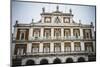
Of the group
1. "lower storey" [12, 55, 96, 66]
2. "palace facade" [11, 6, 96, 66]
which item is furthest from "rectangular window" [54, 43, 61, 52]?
"lower storey" [12, 55, 96, 66]

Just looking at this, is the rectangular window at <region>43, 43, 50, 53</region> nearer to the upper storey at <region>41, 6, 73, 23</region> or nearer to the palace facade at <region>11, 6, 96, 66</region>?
the palace facade at <region>11, 6, 96, 66</region>

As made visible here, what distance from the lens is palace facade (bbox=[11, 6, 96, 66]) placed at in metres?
2.21

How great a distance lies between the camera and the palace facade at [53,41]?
7.25 feet

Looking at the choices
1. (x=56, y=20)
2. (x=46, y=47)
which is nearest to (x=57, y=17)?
(x=56, y=20)

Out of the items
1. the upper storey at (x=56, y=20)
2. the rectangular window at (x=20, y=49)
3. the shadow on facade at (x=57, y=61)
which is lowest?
the shadow on facade at (x=57, y=61)

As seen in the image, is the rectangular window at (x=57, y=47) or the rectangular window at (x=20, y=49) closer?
the rectangular window at (x=20, y=49)

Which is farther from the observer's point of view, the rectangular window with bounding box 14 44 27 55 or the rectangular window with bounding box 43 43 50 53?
the rectangular window with bounding box 43 43 50 53

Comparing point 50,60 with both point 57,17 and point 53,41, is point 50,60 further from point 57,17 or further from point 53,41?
point 57,17

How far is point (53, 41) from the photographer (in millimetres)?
2346

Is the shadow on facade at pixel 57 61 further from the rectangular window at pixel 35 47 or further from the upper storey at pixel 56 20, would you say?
the upper storey at pixel 56 20

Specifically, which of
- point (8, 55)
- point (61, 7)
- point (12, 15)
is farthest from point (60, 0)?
point (8, 55)

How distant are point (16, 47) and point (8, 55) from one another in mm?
151

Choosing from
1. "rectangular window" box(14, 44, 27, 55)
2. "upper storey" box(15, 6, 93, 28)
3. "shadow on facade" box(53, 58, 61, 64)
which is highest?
"upper storey" box(15, 6, 93, 28)

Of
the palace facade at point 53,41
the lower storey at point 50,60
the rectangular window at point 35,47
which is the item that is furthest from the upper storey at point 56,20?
the lower storey at point 50,60
